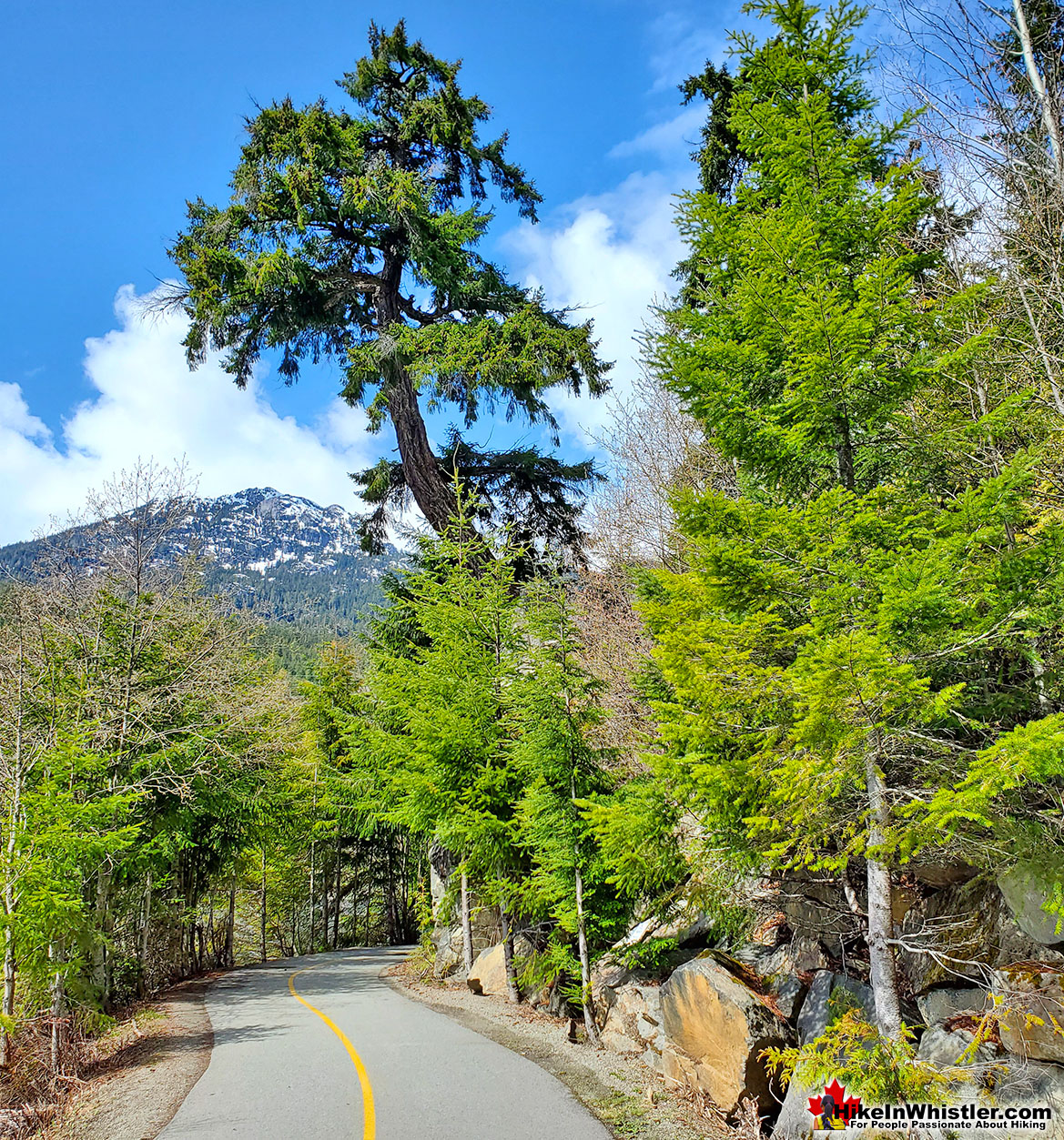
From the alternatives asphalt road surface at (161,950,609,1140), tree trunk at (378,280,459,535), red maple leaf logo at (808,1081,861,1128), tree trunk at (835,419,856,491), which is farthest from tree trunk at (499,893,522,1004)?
tree trunk at (835,419,856,491)

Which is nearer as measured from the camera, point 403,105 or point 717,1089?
point 717,1089

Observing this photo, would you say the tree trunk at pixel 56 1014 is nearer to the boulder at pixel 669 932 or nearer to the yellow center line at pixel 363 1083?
the yellow center line at pixel 363 1083

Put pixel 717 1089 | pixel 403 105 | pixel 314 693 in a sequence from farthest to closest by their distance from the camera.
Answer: pixel 314 693 < pixel 403 105 < pixel 717 1089

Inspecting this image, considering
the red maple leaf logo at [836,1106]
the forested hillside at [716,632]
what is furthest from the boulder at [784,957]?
the red maple leaf logo at [836,1106]

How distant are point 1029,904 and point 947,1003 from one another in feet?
3.97

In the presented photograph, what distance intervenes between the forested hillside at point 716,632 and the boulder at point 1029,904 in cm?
11

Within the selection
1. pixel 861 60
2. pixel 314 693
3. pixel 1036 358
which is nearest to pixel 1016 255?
pixel 1036 358

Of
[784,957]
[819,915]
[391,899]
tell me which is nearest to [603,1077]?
[784,957]

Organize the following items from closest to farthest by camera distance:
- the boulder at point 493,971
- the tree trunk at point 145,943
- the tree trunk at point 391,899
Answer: the boulder at point 493,971, the tree trunk at point 145,943, the tree trunk at point 391,899

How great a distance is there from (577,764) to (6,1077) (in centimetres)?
784

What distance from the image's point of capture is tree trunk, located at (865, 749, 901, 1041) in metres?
5.32

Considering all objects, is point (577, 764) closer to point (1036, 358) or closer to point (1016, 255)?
point (1036, 358)

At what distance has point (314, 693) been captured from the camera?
1152 inches

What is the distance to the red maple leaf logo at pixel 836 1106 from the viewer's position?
542 cm
